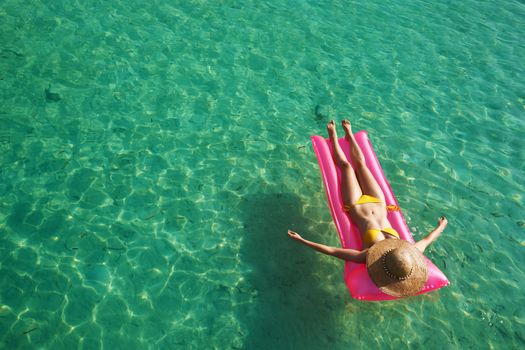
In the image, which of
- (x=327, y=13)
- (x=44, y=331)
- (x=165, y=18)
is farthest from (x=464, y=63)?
(x=44, y=331)

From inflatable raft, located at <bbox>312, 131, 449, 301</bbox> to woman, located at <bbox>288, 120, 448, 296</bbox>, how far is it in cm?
8

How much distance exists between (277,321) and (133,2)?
627 cm

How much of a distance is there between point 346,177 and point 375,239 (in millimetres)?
882

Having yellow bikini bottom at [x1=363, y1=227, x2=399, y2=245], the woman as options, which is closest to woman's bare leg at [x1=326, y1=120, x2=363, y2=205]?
the woman

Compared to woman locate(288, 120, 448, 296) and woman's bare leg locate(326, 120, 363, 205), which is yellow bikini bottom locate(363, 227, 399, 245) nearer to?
woman locate(288, 120, 448, 296)

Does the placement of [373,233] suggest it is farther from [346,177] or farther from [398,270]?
[346,177]

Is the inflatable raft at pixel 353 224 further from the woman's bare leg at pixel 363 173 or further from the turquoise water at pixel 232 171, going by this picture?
the turquoise water at pixel 232 171

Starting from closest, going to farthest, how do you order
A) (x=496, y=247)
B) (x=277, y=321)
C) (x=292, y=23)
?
(x=277, y=321), (x=496, y=247), (x=292, y=23)

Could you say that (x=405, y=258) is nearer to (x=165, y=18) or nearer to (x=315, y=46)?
(x=315, y=46)

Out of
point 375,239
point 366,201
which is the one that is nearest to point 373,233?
point 375,239

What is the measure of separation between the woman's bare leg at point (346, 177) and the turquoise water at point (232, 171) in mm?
484

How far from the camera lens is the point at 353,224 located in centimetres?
439

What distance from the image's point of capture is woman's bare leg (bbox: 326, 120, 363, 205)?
4.54 metres

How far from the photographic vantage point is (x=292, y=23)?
788 centimetres
